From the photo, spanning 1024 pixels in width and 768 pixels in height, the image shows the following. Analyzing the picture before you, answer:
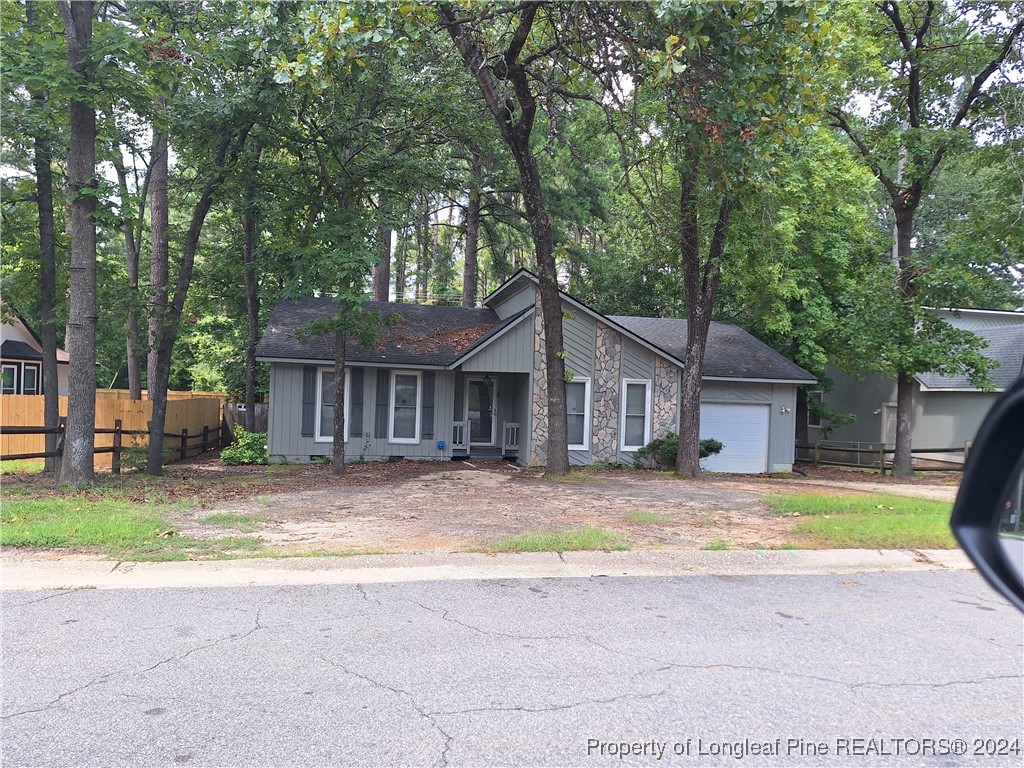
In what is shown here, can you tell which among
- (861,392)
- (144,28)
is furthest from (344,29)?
(861,392)

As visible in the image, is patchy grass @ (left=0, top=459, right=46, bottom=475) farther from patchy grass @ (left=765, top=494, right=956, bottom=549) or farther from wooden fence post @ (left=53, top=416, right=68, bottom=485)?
patchy grass @ (left=765, top=494, right=956, bottom=549)

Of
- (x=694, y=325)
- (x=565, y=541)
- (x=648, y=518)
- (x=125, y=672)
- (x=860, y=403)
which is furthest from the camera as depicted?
(x=860, y=403)

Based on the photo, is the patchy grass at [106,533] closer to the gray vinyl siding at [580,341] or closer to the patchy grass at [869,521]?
the patchy grass at [869,521]

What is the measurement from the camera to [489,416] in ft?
72.0

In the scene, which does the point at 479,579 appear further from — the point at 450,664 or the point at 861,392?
the point at 861,392

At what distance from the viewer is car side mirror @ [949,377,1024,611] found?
215cm

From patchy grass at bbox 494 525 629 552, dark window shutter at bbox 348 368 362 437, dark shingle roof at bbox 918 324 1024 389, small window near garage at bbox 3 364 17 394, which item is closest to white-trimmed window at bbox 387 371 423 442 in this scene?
dark window shutter at bbox 348 368 362 437

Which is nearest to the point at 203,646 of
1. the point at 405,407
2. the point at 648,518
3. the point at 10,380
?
the point at 648,518

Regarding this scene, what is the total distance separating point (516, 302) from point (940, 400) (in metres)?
16.2

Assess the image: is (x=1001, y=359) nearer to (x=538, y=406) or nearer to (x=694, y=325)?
(x=694, y=325)

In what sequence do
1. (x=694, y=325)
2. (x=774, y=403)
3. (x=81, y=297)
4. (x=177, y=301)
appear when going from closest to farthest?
(x=81, y=297) < (x=177, y=301) < (x=694, y=325) < (x=774, y=403)

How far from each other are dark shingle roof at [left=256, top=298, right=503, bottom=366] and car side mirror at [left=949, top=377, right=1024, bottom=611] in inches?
618

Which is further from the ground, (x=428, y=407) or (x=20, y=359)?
(x=20, y=359)

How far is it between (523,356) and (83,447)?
34.1 ft
